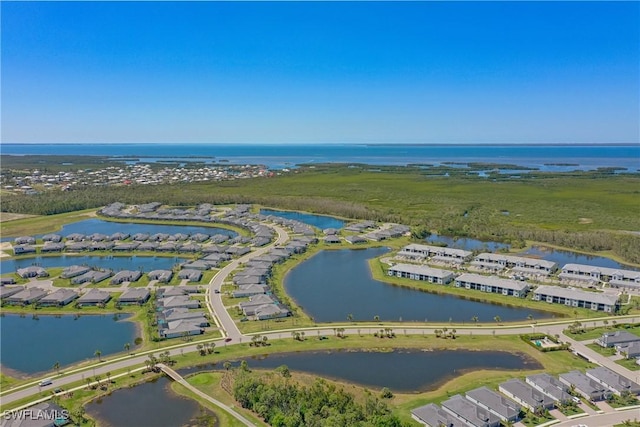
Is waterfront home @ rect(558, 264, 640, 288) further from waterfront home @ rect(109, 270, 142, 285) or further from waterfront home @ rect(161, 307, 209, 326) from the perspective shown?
waterfront home @ rect(109, 270, 142, 285)

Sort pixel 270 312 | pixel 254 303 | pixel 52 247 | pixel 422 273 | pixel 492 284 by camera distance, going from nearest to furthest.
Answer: pixel 270 312, pixel 254 303, pixel 492 284, pixel 422 273, pixel 52 247

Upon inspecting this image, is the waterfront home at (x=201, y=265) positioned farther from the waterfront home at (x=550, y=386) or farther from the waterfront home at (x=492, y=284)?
the waterfront home at (x=550, y=386)

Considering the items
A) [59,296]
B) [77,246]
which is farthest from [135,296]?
[77,246]

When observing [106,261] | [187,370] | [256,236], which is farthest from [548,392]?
[106,261]

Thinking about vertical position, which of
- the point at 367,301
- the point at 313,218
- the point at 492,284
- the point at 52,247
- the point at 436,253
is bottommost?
the point at 367,301

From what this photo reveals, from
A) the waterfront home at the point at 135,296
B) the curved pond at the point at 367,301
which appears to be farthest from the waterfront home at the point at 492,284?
the waterfront home at the point at 135,296

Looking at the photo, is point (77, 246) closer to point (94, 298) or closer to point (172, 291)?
point (94, 298)

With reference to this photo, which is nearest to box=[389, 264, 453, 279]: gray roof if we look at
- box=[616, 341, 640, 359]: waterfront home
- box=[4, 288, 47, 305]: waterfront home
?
box=[616, 341, 640, 359]: waterfront home

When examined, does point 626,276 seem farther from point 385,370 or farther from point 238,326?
point 238,326
